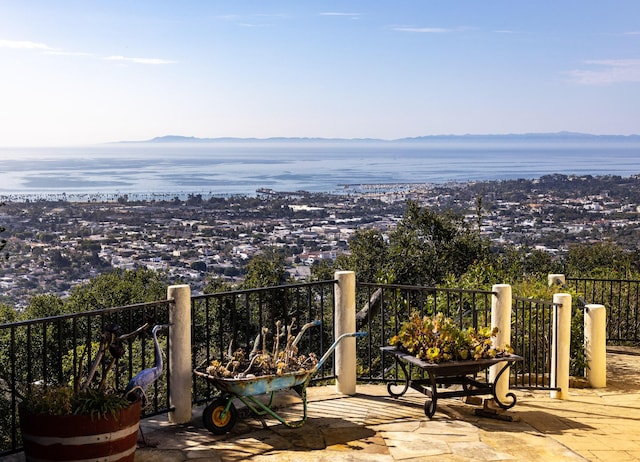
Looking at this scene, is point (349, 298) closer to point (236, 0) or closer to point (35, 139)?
point (236, 0)

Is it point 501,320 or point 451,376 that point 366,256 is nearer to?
point 501,320

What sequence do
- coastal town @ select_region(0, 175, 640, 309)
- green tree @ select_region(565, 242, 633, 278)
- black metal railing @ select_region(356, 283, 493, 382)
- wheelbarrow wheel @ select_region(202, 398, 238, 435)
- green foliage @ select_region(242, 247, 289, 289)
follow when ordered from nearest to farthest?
wheelbarrow wheel @ select_region(202, 398, 238, 435), black metal railing @ select_region(356, 283, 493, 382), green tree @ select_region(565, 242, 633, 278), green foliage @ select_region(242, 247, 289, 289), coastal town @ select_region(0, 175, 640, 309)

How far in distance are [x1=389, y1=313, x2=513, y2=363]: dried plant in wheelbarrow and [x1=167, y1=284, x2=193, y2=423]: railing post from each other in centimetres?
181

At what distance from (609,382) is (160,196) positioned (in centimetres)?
4982

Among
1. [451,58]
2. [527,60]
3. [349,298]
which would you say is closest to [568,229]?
[451,58]

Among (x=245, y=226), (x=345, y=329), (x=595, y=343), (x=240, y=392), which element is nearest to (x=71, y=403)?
(x=240, y=392)

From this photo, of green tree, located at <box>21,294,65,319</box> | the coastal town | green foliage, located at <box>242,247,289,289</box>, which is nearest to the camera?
green tree, located at <box>21,294,65,319</box>

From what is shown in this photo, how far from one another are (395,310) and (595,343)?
2.42 metres

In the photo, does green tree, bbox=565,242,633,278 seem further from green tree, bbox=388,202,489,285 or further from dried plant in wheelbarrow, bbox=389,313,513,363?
dried plant in wheelbarrow, bbox=389,313,513,363

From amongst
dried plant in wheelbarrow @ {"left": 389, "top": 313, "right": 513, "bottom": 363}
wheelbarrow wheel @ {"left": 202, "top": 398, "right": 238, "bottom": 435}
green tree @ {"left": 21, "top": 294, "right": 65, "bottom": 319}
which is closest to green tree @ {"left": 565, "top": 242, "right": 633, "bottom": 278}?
dried plant in wheelbarrow @ {"left": 389, "top": 313, "right": 513, "bottom": 363}

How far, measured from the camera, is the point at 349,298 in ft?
24.0

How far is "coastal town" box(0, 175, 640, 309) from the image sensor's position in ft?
96.8

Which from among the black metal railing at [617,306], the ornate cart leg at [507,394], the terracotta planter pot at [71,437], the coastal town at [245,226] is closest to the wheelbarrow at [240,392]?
the terracotta planter pot at [71,437]

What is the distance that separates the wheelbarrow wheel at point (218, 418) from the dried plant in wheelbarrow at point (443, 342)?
1613mm
